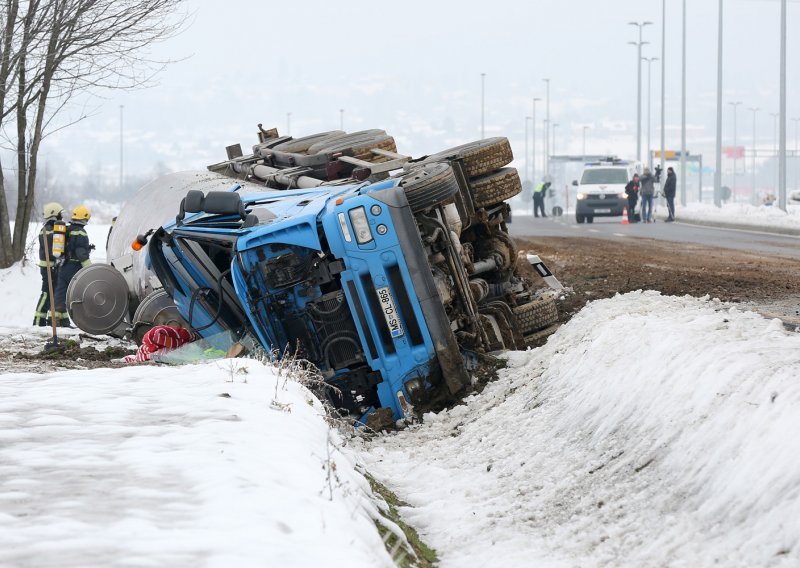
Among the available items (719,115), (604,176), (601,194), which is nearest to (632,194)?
(601,194)

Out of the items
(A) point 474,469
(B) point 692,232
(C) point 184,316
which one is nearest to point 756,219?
(B) point 692,232

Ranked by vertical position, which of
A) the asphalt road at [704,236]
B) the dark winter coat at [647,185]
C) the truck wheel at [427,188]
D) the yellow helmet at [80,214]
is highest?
the truck wheel at [427,188]

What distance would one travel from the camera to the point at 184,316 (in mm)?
10195

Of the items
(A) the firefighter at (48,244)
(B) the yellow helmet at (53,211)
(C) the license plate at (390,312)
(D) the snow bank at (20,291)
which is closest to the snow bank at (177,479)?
(C) the license plate at (390,312)

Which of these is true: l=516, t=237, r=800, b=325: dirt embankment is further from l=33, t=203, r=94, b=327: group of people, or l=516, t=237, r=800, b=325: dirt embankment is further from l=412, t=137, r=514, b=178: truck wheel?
l=33, t=203, r=94, b=327: group of people

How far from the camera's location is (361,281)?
28.5 feet

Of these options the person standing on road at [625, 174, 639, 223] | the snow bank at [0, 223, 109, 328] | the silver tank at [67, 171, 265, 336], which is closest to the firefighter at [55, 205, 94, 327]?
the snow bank at [0, 223, 109, 328]

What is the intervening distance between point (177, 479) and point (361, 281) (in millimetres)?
3821

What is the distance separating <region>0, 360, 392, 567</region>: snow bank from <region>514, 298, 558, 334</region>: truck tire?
3.74 m

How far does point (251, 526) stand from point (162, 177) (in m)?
9.96

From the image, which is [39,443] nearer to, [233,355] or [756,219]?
[233,355]

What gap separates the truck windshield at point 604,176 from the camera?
40094 mm

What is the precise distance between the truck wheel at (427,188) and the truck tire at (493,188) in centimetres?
167

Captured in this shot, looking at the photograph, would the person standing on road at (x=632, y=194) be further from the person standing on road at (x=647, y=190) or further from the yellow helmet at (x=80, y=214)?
the yellow helmet at (x=80, y=214)
